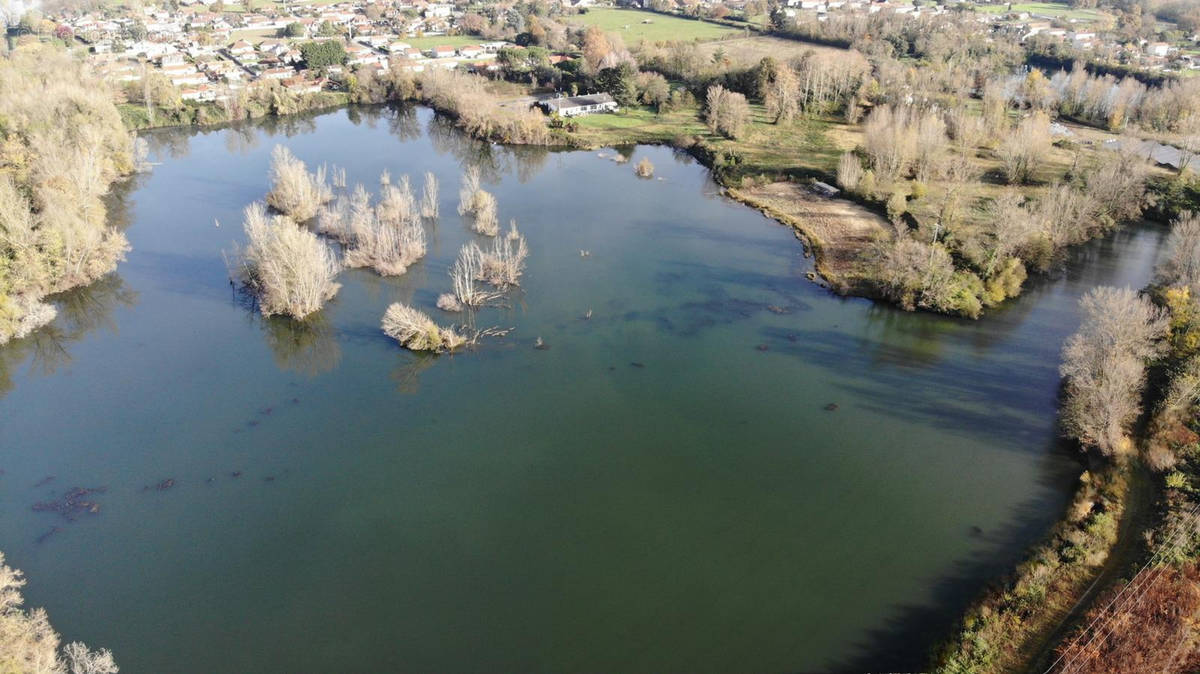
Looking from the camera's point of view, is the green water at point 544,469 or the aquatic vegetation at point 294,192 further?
the aquatic vegetation at point 294,192

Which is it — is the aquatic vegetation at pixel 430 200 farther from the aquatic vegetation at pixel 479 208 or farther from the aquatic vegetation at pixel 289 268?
the aquatic vegetation at pixel 289 268

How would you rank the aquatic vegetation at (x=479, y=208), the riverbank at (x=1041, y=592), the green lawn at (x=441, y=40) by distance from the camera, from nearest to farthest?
the riverbank at (x=1041, y=592), the aquatic vegetation at (x=479, y=208), the green lawn at (x=441, y=40)

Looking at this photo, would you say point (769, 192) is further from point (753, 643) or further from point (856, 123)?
point (753, 643)

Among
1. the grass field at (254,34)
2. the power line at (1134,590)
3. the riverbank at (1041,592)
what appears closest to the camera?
the power line at (1134,590)

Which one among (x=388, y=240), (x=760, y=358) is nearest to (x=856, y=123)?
(x=760, y=358)

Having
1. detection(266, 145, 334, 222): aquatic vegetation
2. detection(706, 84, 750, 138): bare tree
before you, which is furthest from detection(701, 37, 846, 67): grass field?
detection(266, 145, 334, 222): aquatic vegetation

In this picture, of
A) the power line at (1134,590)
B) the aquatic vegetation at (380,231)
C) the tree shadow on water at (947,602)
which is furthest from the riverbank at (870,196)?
the aquatic vegetation at (380,231)
